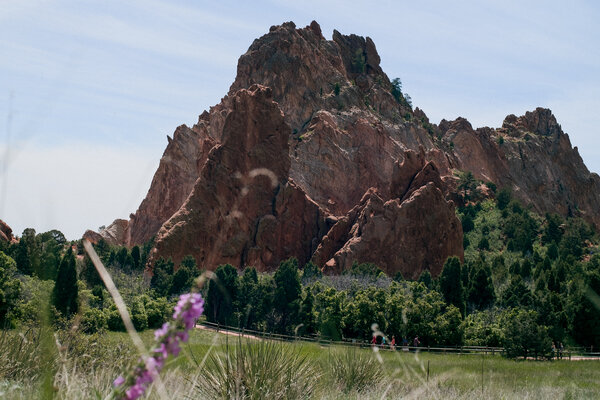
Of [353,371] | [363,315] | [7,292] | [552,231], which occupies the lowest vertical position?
[353,371]

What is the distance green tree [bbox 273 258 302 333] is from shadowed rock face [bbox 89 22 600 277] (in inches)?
268

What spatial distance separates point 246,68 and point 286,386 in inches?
4117

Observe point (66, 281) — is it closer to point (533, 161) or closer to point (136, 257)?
point (136, 257)

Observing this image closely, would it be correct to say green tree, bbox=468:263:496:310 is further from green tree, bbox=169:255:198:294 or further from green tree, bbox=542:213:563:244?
green tree, bbox=542:213:563:244

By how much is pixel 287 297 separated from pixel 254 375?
136ft

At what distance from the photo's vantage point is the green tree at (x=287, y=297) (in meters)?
49.8

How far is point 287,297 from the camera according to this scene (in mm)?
52156

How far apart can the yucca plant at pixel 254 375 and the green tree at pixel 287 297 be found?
120 feet

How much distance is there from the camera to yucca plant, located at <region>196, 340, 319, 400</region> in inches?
424

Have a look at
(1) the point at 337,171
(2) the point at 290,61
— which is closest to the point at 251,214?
(1) the point at 337,171

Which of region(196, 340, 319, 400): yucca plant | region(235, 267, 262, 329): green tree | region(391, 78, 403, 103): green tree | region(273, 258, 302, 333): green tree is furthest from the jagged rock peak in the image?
region(196, 340, 319, 400): yucca plant

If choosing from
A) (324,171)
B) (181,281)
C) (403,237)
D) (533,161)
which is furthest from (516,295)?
(533,161)

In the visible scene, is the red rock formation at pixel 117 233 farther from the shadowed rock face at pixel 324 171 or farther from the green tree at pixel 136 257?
the green tree at pixel 136 257

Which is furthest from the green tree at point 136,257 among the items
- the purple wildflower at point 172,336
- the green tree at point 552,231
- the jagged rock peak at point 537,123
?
the jagged rock peak at point 537,123
